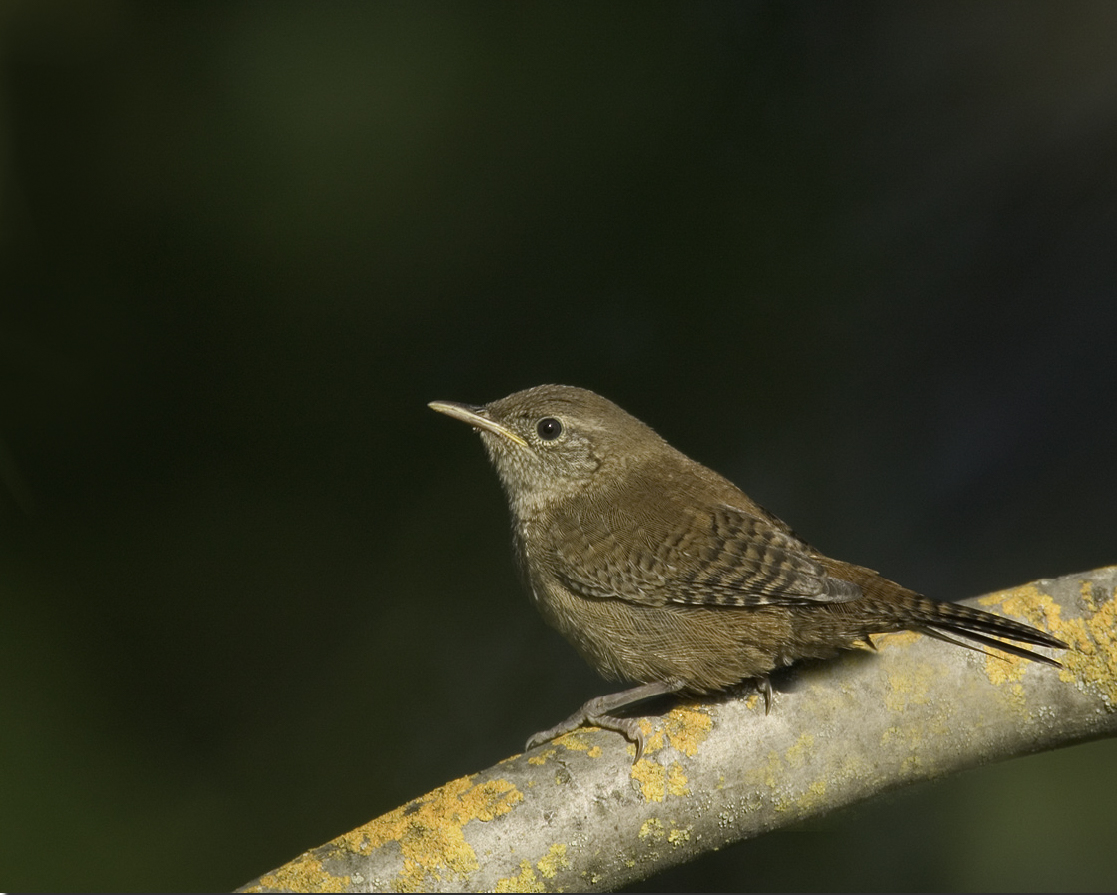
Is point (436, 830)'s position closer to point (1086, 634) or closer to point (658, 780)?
point (658, 780)

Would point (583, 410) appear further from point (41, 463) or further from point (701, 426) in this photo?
point (41, 463)

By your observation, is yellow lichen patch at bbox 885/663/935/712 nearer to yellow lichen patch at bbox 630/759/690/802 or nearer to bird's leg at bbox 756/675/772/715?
bird's leg at bbox 756/675/772/715

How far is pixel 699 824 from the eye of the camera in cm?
212

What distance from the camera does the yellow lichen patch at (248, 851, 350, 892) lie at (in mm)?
1875

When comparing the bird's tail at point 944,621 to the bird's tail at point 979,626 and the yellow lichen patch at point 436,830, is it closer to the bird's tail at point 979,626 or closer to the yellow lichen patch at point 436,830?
the bird's tail at point 979,626

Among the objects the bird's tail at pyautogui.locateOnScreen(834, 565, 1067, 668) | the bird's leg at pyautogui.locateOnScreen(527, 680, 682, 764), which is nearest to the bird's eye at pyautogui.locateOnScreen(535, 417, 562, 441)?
the bird's leg at pyautogui.locateOnScreen(527, 680, 682, 764)

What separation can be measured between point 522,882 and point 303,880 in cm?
43

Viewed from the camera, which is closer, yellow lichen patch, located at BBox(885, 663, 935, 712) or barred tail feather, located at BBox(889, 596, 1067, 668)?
barred tail feather, located at BBox(889, 596, 1067, 668)

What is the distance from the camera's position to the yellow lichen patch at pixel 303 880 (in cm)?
188

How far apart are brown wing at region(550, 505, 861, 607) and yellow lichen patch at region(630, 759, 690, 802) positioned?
508 mm

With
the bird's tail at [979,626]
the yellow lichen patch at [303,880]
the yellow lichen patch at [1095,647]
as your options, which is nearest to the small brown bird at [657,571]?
the bird's tail at [979,626]

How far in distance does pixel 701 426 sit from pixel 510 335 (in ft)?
2.32

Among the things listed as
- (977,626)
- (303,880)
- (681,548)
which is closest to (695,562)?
(681,548)

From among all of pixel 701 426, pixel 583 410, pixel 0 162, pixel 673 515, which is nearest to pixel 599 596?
pixel 673 515
